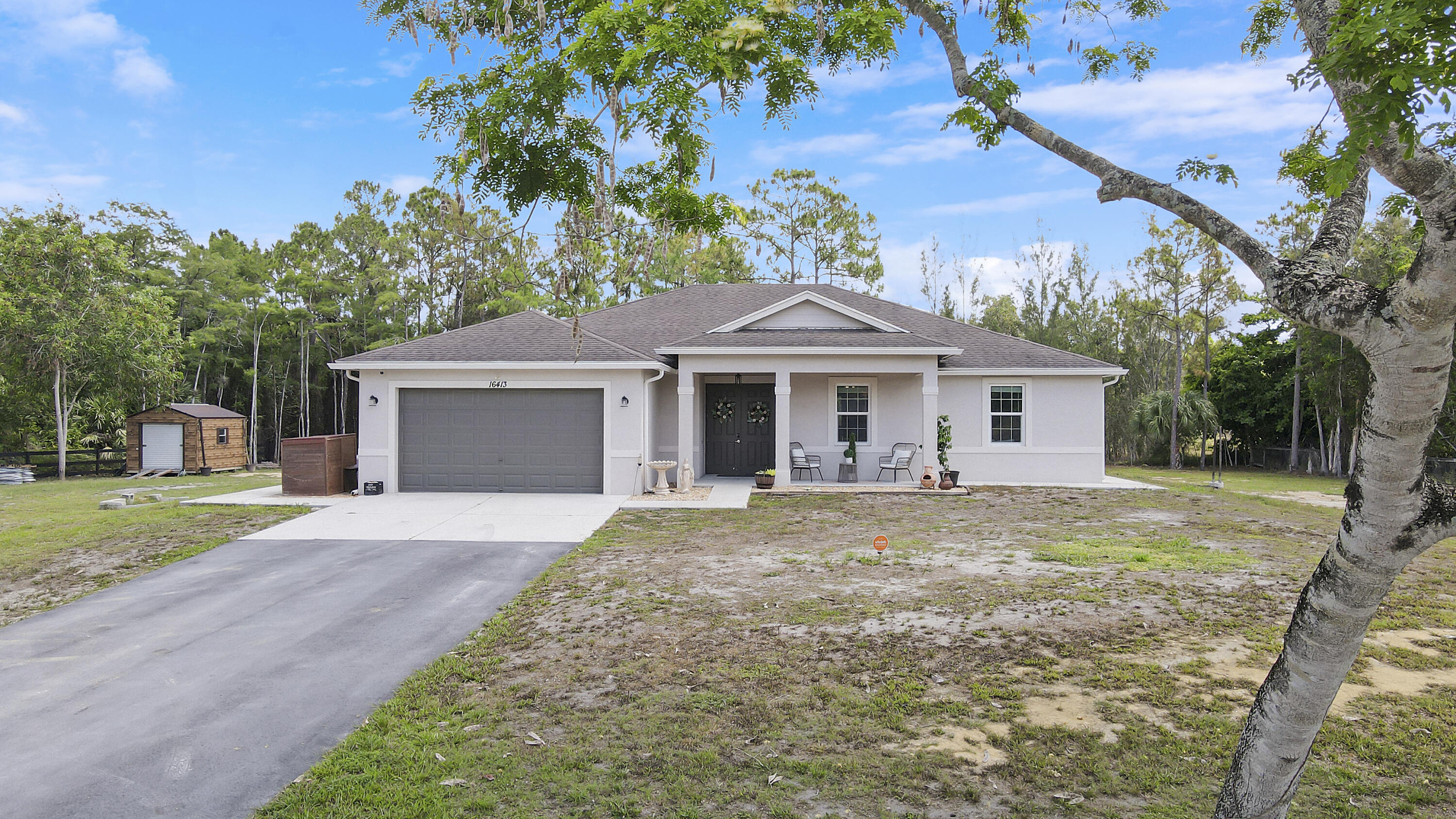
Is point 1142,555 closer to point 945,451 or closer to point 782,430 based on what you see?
point 945,451

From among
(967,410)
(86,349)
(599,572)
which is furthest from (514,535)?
(86,349)

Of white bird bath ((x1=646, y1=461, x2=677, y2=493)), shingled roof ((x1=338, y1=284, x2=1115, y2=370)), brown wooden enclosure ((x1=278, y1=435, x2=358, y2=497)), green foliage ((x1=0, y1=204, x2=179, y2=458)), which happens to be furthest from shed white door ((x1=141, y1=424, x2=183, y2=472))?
white bird bath ((x1=646, y1=461, x2=677, y2=493))

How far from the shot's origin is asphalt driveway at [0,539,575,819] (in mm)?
3838

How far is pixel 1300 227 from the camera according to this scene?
933 inches

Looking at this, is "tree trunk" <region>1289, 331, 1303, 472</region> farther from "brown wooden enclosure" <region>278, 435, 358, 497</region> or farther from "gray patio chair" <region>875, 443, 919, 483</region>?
"brown wooden enclosure" <region>278, 435, 358, 497</region>

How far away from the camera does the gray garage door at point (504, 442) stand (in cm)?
1509

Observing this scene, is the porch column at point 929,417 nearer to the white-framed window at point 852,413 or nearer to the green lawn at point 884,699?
the white-framed window at point 852,413

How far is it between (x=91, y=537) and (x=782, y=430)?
11.5 m

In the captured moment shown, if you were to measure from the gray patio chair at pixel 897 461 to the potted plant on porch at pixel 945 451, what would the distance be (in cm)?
56

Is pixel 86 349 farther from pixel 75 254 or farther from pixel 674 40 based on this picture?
pixel 674 40

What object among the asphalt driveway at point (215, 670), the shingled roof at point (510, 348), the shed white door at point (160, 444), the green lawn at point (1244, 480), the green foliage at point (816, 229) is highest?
the green foliage at point (816, 229)

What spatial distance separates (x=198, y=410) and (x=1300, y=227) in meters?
34.2

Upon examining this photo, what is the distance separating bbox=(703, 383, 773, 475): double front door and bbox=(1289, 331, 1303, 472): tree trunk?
17437 mm

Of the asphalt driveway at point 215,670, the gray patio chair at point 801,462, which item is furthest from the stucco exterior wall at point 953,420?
the asphalt driveway at point 215,670
